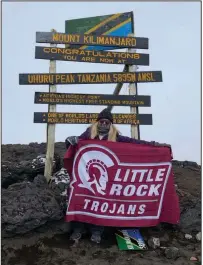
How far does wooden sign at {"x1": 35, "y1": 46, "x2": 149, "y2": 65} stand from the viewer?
7320mm

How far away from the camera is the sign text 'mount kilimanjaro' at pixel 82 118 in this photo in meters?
7.21

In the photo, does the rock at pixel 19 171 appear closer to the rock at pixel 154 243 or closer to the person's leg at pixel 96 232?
the person's leg at pixel 96 232

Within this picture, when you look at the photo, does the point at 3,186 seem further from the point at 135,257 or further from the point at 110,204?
the point at 135,257

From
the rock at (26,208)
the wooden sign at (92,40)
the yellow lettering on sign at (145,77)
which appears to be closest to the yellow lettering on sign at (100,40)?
the wooden sign at (92,40)

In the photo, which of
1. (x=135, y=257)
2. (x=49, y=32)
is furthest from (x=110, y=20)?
(x=135, y=257)

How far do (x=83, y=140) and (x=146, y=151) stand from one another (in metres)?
1.11

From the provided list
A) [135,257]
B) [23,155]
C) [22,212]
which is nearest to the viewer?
[135,257]

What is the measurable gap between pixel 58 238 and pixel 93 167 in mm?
1290

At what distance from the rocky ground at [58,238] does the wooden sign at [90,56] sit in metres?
2.45

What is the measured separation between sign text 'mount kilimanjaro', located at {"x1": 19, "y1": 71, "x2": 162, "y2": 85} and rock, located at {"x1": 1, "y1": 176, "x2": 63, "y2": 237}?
2102 mm

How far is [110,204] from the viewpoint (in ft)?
19.6

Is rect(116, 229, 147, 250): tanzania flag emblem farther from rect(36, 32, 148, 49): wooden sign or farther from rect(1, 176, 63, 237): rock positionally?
rect(36, 32, 148, 49): wooden sign

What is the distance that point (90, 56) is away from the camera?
24.6ft

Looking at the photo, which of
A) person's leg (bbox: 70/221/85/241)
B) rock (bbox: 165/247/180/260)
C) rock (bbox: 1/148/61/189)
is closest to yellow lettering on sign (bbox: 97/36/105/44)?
rock (bbox: 1/148/61/189)
